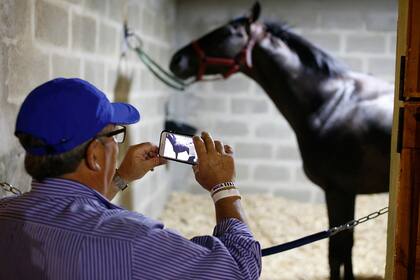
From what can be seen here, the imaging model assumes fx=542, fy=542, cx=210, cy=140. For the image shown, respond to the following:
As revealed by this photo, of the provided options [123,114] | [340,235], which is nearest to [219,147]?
[123,114]

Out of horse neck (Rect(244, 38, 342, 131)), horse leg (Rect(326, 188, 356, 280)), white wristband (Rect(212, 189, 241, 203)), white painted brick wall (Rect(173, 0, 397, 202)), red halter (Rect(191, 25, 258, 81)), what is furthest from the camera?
white painted brick wall (Rect(173, 0, 397, 202))

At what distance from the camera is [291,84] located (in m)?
2.97

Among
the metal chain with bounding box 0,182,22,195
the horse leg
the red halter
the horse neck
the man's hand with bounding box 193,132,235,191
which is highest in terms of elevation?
the red halter

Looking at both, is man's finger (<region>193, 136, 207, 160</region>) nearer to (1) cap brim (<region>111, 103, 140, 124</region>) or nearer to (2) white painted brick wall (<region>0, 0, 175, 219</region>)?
(1) cap brim (<region>111, 103, 140, 124</region>)

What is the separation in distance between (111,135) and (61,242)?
0.68 feet

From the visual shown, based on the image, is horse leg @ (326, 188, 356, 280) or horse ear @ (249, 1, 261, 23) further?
horse ear @ (249, 1, 261, 23)

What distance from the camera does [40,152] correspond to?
887 millimetres

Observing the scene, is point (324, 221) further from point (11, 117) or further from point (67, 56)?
point (11, 117)

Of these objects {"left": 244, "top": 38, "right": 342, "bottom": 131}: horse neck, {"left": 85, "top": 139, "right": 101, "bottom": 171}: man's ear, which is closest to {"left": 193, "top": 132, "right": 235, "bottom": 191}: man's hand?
{"left": 85, "top": 139, "right": 101, "bottom": 171}: man's ear

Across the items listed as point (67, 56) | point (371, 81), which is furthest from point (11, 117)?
point (371, 81)

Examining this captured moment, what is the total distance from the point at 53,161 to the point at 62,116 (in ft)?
0.25

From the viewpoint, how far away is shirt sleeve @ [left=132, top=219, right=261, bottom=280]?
2.76 ft

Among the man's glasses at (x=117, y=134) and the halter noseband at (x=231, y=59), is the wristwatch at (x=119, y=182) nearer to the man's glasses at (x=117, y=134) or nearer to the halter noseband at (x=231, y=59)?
the man's glasses at (x=117, y=134)

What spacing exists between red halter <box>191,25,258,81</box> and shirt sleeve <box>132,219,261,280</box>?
7.71ft
